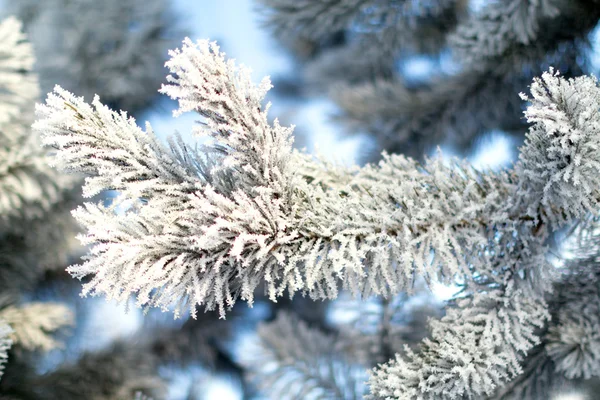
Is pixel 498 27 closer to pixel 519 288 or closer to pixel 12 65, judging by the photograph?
pixel 519 288

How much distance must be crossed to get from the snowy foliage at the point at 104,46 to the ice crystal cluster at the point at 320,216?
1.28 feet

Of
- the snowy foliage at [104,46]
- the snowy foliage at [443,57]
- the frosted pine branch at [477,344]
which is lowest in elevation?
the frosted pine branch at [477,344]

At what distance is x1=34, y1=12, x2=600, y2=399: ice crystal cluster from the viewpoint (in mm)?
215

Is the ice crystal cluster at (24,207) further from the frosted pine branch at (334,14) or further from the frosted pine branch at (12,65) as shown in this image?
the frosted pine branch at (334,14)

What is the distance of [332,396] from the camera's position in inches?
17.2

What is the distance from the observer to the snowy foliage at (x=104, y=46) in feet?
1.90

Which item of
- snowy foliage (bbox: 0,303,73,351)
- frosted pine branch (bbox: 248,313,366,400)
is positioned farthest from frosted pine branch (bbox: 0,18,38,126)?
frosted pine branch (bbox: 248,313,366,400)

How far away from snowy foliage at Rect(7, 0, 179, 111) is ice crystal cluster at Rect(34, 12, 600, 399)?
39 cm

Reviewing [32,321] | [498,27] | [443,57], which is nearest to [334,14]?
[498,27]

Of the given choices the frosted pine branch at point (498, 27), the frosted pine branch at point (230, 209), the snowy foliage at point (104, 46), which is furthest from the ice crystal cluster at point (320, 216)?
the snowy foliage at point (104, 46)

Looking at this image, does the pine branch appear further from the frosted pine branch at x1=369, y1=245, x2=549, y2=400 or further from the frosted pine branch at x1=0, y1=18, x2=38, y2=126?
the frosted pine branch at x1=0, y1=18, x2=38, y2=126

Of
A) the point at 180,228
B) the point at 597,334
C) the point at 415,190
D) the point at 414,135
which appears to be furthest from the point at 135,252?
the point at 414,135

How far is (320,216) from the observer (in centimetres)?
24

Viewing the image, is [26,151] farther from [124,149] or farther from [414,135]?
[414,135]
